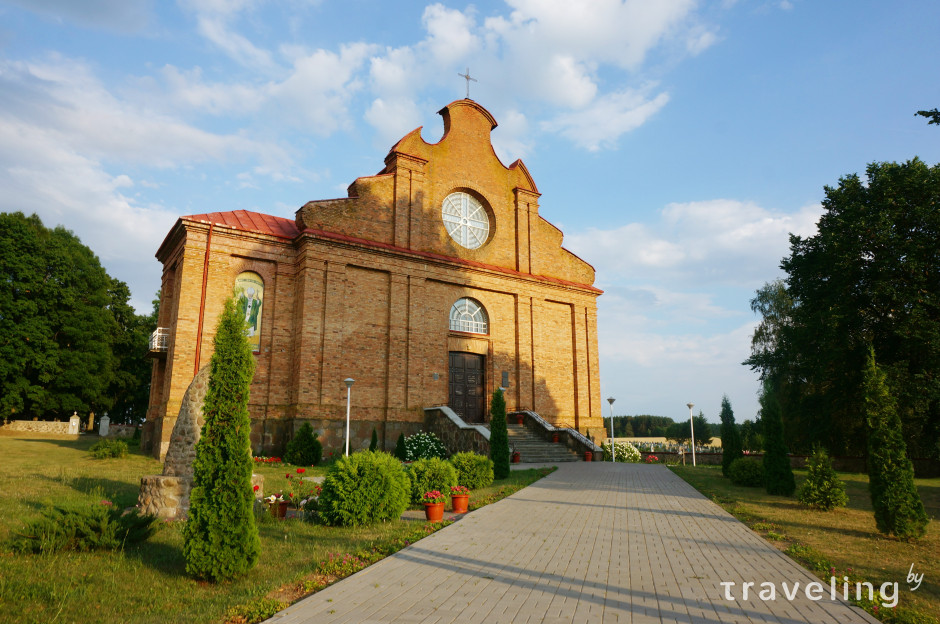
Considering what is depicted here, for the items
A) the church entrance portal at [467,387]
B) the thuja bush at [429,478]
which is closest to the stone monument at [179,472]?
the thuja bush at [429,478]

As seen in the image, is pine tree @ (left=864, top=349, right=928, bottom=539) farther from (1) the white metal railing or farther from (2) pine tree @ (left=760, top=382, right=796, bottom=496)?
(1) the white metal railing

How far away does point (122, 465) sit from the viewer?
674 inches

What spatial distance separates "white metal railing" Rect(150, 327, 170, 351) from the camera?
22.0 meters

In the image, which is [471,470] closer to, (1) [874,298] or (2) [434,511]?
(2) [434,511]

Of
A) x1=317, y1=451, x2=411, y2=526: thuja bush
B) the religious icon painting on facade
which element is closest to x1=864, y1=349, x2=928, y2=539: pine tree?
x1=317, y1=451, x2=411, y2=526: thuja bush

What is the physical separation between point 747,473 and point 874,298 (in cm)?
792

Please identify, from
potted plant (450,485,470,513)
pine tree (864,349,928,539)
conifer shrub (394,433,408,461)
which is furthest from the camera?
conifer shrub (394,433,408,461)

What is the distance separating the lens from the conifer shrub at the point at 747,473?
16.6 metres

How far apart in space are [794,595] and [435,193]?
72.3ft

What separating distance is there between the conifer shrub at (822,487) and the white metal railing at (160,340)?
2180 centimetres

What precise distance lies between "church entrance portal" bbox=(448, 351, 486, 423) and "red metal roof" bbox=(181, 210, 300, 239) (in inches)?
350

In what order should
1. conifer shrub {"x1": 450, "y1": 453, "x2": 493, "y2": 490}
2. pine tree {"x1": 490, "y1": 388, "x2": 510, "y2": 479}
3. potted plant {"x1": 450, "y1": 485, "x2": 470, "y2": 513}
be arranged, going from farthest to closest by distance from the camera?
pine tree {"x1": 490, "y1": 388, "x2": 510, "y2": 479} → conifer shrub {"x1": 450, "y1": 453, "x2": 493, "y2": 490} → potted plant {"x1": 450, "y1": 485, "x2": 470, "y2": 513}

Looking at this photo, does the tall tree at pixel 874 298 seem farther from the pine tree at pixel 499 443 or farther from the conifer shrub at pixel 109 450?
the conifer shrub at pixel 109 450

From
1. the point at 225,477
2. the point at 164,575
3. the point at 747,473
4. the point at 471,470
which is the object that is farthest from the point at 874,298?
the point at 164,575
